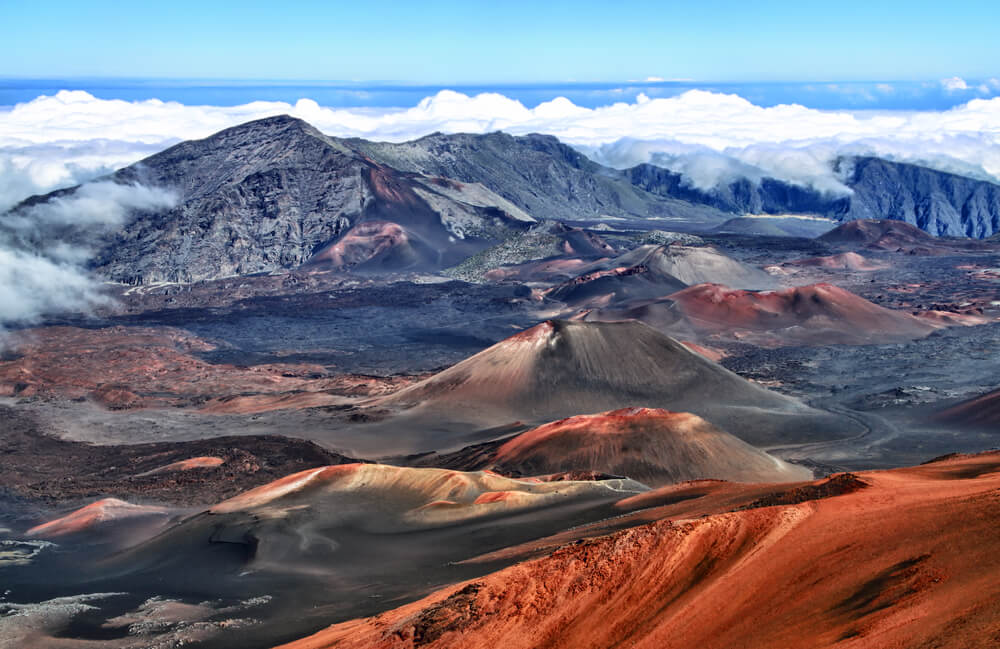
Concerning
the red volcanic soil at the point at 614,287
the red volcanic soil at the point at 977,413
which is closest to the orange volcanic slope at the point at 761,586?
the red volcanic soil at the point at 977,413

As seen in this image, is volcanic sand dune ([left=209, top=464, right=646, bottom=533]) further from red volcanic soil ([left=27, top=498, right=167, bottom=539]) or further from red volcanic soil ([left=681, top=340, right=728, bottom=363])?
red volcanic soil ([left=681, top=340, right=728, bottom=363])

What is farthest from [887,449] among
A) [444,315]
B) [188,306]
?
[188,306]

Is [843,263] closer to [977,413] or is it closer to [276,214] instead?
[276,214]

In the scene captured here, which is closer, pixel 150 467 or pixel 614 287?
pixel 150 467

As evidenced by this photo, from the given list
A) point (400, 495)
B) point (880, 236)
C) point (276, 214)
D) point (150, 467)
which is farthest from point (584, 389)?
point (880, 236)

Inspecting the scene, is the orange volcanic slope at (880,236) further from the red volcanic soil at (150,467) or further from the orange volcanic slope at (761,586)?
the orange volcanic slope at (761,586)

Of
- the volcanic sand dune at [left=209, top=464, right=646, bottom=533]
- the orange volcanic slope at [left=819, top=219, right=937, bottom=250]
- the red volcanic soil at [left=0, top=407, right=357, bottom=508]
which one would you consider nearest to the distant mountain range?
the orange volcanic slope at [left=819, top=219, right=937, bottom=250]

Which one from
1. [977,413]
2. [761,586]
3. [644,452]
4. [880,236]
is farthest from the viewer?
[880,236]

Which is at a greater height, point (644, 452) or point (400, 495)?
point (400, 495)
